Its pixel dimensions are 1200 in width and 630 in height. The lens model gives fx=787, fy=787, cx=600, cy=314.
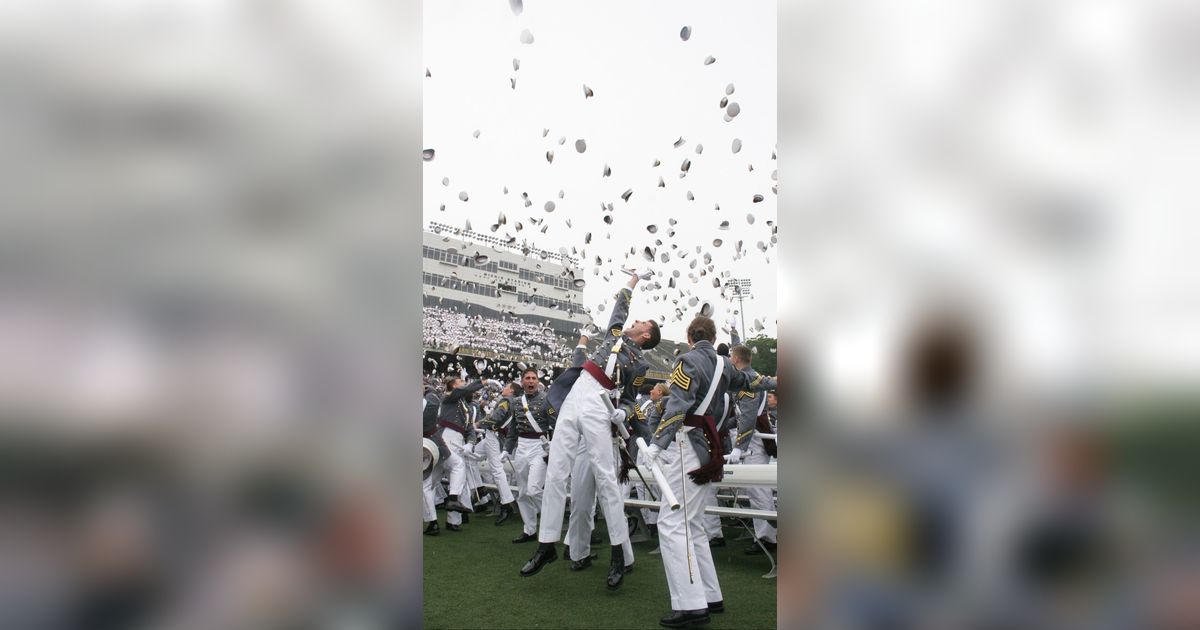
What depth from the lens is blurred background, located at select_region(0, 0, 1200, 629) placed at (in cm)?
63

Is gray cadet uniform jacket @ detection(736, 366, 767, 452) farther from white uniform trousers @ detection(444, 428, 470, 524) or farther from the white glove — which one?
the white glove

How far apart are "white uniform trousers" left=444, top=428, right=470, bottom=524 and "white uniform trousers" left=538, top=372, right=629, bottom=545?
3688 millimetres

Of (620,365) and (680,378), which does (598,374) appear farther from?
(680,378)

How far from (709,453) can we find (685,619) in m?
1.00

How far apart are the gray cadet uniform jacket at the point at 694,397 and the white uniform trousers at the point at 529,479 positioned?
4.14m

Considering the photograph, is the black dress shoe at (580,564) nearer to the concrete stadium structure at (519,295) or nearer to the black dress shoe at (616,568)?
the black dress shoe at (616,568)

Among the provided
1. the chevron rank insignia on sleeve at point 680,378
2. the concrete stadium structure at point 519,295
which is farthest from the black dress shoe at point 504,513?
the concrete stadium structure at point 519,295

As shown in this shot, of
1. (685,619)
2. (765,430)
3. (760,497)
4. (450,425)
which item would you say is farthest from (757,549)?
(450,425)

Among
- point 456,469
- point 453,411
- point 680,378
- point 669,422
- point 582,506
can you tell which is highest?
point 680,378
